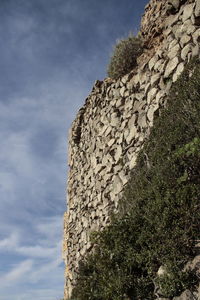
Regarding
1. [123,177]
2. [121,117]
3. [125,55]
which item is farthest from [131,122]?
[125,55]

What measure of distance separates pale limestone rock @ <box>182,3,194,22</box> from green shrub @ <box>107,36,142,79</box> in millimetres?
2279

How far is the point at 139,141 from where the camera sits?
27.1ft

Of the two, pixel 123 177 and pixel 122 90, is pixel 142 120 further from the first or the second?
pixel 122 90

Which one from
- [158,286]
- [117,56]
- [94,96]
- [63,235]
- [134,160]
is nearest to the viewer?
[158,286]

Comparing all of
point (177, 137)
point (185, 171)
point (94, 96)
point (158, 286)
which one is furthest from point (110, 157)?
point (158, 286)

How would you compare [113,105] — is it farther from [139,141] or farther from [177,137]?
[177,137]

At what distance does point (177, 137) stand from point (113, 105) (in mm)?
4444

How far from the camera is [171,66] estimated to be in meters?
7.46

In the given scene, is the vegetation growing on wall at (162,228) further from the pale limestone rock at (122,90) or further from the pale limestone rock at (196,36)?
the pale limestone rock at (122,90)

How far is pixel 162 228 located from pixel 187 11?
5329 millimetres

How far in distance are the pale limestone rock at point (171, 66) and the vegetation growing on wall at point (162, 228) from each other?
A: 788 millimetres

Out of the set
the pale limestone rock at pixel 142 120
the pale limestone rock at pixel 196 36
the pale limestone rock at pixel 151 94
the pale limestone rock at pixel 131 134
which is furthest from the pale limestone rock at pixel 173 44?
the pale limestone rock at pixel 131 134

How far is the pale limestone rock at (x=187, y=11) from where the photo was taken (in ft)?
24.0

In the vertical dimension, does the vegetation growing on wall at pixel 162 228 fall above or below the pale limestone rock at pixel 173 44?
below
